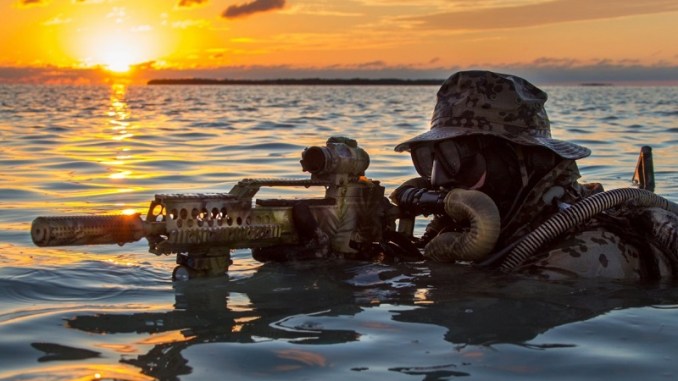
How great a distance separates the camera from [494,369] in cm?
437

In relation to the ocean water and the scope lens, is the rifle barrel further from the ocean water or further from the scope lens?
the scope lens

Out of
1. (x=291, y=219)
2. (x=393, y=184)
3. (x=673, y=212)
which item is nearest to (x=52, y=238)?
(x=291, y=219)

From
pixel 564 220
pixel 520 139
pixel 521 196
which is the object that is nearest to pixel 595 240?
pixel 564 220

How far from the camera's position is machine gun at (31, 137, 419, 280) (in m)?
5.14

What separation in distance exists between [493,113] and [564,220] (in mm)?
828

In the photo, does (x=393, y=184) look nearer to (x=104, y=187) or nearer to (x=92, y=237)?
(x=104, y=187)

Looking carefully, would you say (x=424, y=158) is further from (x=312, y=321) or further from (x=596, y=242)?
(x=312, y=321)

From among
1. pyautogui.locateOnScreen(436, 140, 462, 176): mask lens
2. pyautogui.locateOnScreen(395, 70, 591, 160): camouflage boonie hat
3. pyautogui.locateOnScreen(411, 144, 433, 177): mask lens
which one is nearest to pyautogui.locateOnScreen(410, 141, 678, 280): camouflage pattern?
pyautogui.locateOnScreen(395, 70, 591, 160): camouflage boonie hat

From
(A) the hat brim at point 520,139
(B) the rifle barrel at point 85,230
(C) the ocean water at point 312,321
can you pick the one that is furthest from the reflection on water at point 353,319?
(A) the hat brim at point 520,139

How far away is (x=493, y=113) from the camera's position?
20.5 ft

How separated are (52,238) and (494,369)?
211cm

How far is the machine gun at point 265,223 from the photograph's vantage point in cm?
514

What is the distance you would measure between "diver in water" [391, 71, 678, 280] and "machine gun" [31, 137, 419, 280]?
0.32m

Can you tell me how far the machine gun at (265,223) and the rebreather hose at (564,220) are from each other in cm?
91
